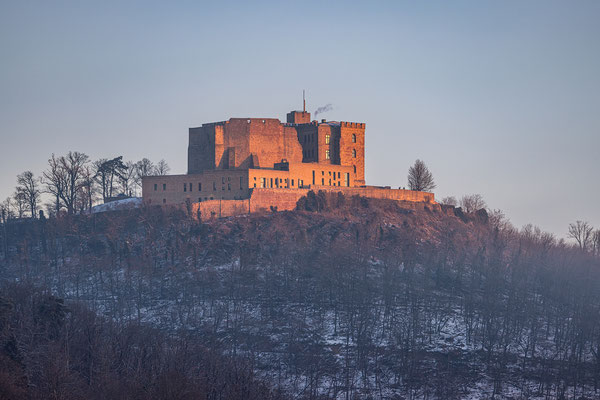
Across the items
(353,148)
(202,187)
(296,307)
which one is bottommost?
(296,307)

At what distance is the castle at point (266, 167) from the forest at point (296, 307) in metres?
2.58

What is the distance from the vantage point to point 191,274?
381 feet

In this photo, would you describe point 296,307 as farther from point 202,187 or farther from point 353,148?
point 353,148

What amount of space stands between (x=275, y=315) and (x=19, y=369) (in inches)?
1461

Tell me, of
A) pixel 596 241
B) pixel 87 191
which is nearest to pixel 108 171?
pixel 87 191

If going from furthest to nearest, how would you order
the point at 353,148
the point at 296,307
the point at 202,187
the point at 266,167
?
the point at 353,148, the point at 266,167, the point at 202,187, the point at 296,307

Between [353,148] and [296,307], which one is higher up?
[353,148]

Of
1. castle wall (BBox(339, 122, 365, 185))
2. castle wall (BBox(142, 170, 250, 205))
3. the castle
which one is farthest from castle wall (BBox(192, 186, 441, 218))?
castle wall (BBox(339, 122, 365, 185))

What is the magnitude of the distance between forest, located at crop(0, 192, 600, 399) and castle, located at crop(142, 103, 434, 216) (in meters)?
2.58

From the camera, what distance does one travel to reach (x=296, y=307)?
110m

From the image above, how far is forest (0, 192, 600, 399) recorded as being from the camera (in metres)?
86.3

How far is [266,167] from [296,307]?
31040mm

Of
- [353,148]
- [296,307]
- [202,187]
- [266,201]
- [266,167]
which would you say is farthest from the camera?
[353,148]

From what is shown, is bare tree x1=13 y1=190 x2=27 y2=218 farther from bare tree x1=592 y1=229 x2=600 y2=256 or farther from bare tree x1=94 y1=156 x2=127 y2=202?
bare tree x1=592 y1=229 x2=600 y2=256
